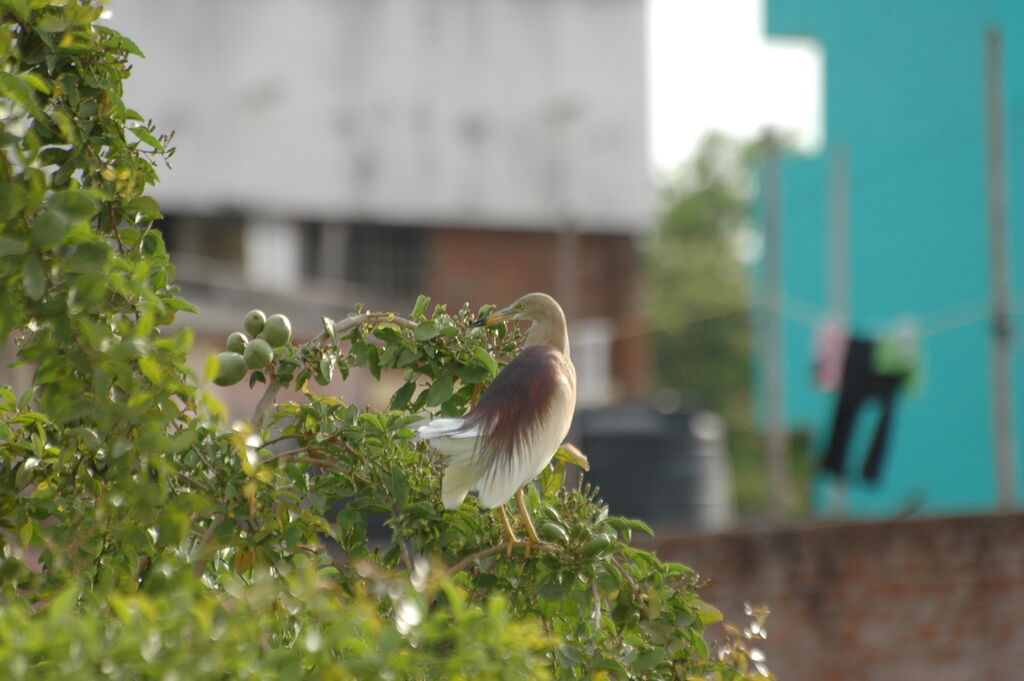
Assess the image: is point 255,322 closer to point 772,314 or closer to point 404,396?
point 404,396

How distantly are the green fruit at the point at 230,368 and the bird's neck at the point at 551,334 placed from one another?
0.62 metres

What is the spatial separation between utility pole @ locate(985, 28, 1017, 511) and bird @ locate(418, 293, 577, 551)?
17.1 ft

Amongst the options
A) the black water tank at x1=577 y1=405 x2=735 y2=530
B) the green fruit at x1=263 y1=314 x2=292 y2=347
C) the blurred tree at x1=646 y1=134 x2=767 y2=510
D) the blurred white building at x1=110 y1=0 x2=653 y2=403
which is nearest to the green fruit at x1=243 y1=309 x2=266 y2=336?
the green fruit at x1=263 y1=314 x2=292 y2=347

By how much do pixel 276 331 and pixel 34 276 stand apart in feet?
1.90

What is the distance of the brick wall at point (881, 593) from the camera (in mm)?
5777

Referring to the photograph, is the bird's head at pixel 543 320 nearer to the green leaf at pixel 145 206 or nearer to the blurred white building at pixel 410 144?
the green leaf at pixel 145 206

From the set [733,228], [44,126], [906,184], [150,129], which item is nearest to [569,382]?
[150,129]

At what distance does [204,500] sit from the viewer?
4.75ft

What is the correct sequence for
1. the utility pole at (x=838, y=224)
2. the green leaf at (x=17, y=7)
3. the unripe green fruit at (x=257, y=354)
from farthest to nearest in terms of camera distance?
1. the utility pole at (x=838, y=224)
2. the unripe green fruit at (x=257, y=354)
3. the green leaf at (x=17, y=7)

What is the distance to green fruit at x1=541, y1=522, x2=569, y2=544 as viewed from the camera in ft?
6.16

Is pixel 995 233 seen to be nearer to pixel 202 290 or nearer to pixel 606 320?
pixel 202 290

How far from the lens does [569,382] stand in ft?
7.06

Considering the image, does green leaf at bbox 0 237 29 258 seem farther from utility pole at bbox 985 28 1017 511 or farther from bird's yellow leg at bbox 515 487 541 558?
utility pole at bbox 985 28 1017 511

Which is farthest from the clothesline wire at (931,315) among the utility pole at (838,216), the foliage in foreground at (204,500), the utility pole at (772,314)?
the foliage in foreground at (204,500)
